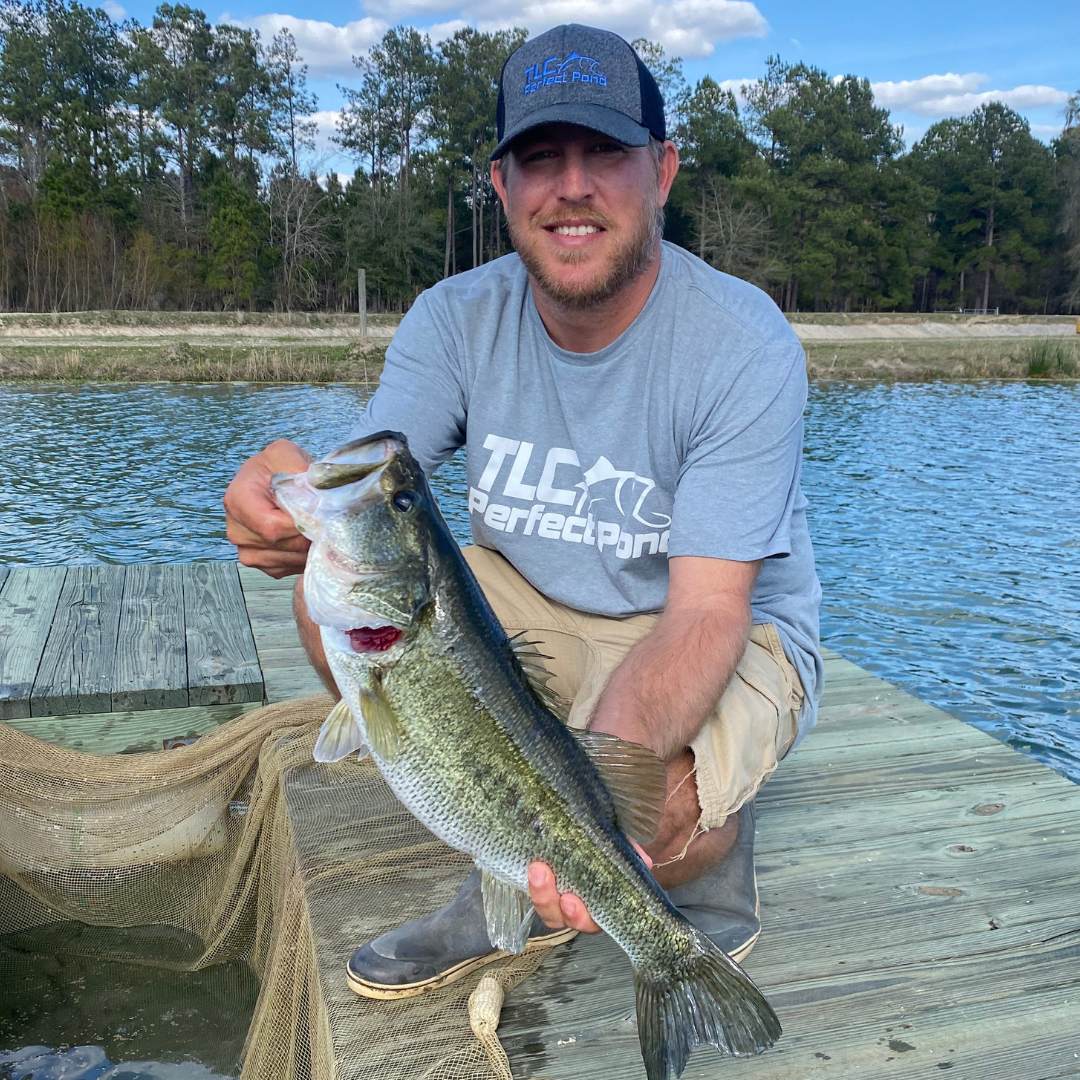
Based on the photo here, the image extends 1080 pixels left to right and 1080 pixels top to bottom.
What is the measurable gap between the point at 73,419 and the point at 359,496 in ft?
70.7

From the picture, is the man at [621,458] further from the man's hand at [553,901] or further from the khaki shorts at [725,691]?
the man's hand at [553,901]

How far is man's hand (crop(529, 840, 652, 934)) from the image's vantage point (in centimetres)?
217

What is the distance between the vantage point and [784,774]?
408 cm

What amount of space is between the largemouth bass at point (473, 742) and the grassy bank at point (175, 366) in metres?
28.0

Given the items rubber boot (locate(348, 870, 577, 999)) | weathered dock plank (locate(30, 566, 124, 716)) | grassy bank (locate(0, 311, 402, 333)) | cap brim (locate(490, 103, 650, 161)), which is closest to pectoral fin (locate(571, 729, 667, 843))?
rubber boot (locate(348, 870, 577, 999))

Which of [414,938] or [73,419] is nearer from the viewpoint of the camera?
[414,938]

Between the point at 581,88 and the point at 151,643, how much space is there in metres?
3.79

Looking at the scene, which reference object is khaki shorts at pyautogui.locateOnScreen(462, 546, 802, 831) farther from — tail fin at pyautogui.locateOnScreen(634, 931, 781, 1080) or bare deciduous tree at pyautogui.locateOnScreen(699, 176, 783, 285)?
bare deciduous tree at pyautogui.locateOnScreen(699, 176, 783, 285)

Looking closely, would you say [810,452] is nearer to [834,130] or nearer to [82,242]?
[82,242]

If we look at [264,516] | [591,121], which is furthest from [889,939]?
[591,121]

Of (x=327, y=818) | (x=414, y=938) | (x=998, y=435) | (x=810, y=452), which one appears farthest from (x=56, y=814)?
(x=998, y=435)

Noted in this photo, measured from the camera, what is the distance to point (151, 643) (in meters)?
5.46

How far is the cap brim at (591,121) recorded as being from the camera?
2.94 m

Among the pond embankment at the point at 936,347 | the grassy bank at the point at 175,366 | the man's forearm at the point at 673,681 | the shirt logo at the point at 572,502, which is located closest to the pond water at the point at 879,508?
the grassy bank at the point at 175,366
